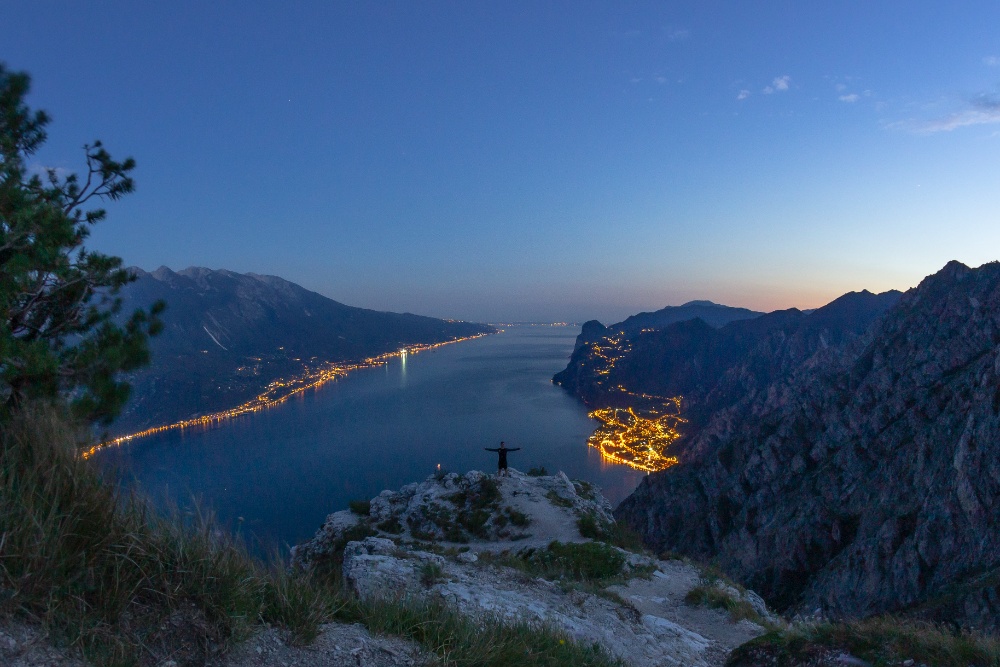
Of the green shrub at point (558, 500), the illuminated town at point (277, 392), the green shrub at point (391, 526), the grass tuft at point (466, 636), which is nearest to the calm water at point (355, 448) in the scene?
the illuminated town at point (277, 392)

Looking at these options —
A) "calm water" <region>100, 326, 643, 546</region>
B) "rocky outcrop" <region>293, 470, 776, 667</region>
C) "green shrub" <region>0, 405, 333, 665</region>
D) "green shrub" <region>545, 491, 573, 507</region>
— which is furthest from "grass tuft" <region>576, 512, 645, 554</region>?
"calm water" <region>100, 326, 643, 546</region>

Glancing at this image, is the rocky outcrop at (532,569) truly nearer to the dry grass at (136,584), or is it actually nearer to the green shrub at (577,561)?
the green shrub at (577,561)

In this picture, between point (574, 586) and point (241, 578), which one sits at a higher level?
point (241, 578)

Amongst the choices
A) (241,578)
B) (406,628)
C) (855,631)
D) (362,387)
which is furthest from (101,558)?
(362,387)

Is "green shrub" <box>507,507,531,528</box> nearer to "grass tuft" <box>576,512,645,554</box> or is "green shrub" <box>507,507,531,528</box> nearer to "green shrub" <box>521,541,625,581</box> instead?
"grass tuft" <box>576,512,645,554</box>

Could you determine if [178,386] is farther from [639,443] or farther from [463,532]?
[463,532]

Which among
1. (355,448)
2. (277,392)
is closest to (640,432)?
(355,448)

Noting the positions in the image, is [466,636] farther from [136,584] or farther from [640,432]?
[640,432]

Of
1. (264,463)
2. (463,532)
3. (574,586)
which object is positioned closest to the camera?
(574,586)
